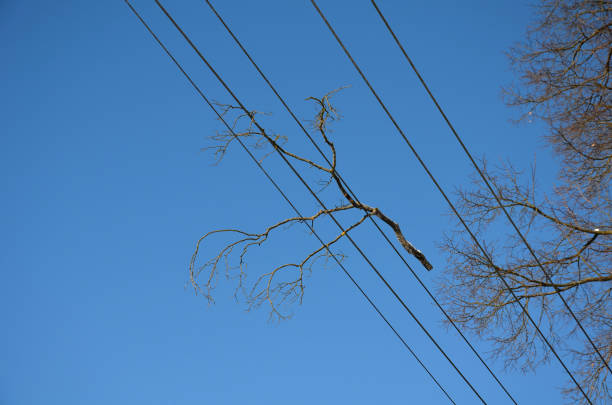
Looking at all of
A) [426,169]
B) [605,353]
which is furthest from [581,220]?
[426,169]

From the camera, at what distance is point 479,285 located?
19.3ft

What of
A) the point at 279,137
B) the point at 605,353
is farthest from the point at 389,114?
the point at 605,353

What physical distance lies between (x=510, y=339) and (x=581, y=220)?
1608 mm

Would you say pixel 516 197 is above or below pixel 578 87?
below

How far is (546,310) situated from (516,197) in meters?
1.31

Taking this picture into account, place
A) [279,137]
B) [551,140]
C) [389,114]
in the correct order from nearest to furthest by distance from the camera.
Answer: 1. [389,114]
2. [279,137]
3. [551,140]

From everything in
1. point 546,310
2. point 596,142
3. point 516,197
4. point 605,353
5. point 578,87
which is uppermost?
point 578,87

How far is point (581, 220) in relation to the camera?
534 cm

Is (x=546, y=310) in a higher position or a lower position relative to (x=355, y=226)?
lower

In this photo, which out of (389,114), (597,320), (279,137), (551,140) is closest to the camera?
(389,114)

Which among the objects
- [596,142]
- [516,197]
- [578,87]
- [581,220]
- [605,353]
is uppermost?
[578,87]

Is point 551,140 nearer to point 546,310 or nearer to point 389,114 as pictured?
point 546,310

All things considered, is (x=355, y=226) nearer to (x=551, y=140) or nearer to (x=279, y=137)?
(x=279, y=137)

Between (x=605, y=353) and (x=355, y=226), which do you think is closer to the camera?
(x=355, y=226)
